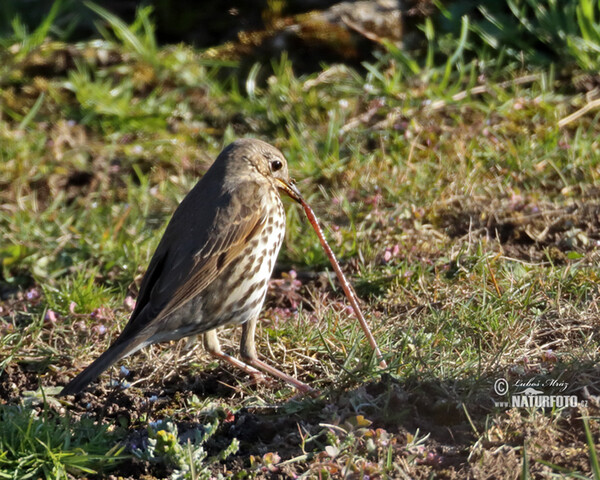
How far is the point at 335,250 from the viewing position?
544 cm

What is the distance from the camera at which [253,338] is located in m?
4.58

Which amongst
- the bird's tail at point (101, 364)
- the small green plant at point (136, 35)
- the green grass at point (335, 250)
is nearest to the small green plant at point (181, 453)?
the green grass at point (335, 250)

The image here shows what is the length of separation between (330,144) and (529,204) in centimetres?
152

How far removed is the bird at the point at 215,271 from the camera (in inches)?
170

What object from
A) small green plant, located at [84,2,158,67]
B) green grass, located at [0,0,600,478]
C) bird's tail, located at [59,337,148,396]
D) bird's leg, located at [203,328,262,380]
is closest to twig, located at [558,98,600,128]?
green grass, located at [0,0,600,478]

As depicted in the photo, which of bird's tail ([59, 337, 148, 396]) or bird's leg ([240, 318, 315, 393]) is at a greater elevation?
bird's tail ([59, 337, 148, 396])

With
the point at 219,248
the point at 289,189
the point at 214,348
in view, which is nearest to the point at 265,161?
the point at 289,189

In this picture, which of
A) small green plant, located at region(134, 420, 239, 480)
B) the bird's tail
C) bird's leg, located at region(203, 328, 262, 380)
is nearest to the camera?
small green plant, located at region(134, 420, 239, 480)

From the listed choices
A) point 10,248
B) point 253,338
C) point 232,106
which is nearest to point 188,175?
point 232,106

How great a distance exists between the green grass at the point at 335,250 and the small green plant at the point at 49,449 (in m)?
0.01

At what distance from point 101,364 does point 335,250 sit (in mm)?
1887

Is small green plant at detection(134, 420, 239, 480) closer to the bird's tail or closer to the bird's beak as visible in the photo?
the bird's tail

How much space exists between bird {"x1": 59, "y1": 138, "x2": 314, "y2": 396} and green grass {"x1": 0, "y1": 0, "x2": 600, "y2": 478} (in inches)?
10.8

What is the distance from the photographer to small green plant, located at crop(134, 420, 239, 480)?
11.6 ft
